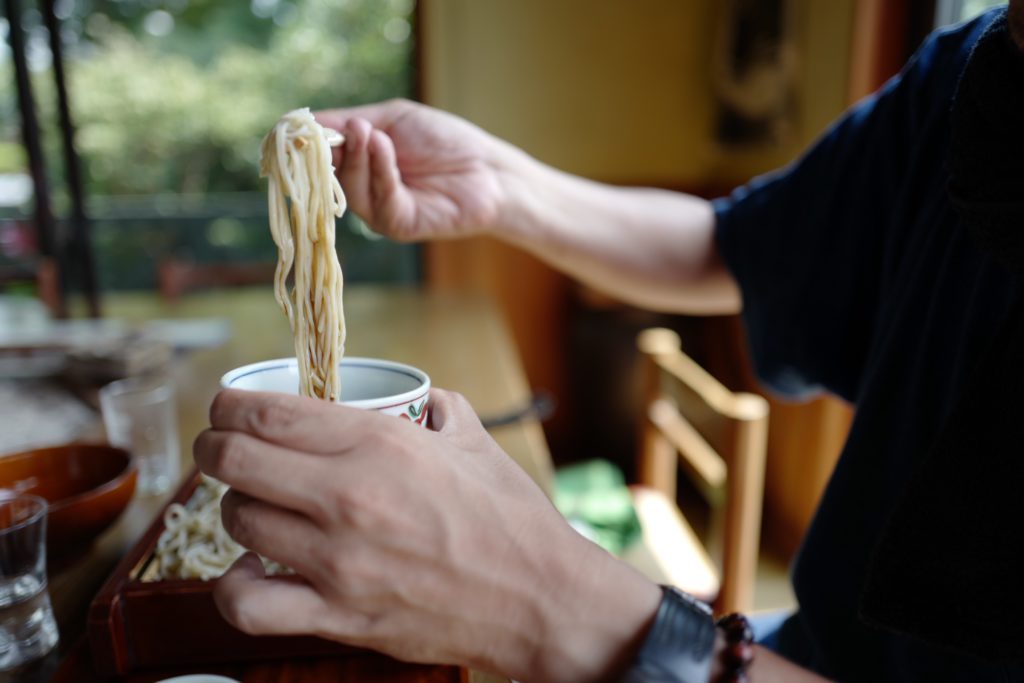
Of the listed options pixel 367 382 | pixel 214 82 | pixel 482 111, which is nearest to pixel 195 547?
pixel 367 382

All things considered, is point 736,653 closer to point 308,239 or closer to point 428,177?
point 308,239

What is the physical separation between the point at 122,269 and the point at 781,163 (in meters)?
2.85

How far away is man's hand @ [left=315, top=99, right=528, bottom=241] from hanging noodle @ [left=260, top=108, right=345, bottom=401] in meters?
0.36

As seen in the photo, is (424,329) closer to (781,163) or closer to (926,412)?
(926,412)

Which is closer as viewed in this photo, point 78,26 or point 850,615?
point 850,615

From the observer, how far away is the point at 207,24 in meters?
3.27

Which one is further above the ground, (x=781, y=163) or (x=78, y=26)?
(x=78, y=26)

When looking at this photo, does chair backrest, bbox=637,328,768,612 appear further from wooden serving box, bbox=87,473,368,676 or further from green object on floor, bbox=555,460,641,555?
wooden serving box, bbox=87,473,368,676

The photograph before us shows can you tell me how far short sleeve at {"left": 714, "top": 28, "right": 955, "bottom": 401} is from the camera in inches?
35.2

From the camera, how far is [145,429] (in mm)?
927

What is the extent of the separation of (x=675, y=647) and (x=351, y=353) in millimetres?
1238

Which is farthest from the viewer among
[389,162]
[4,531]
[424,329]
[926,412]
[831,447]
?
[831,447]

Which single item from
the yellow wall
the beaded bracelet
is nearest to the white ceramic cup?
the beaded bracelet

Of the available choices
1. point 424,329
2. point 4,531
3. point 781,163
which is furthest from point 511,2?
point 4,531
